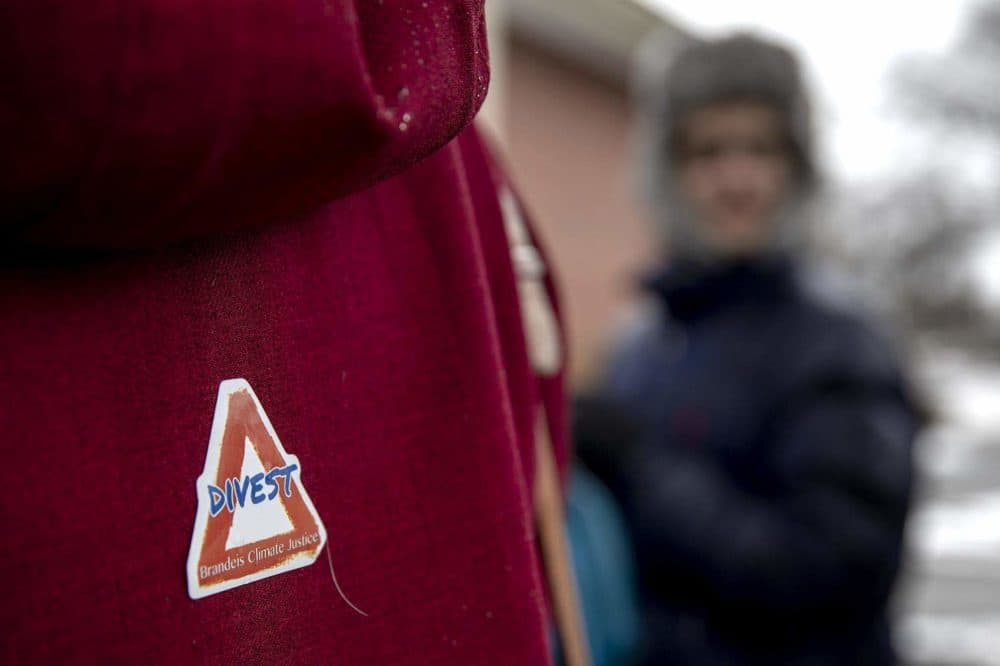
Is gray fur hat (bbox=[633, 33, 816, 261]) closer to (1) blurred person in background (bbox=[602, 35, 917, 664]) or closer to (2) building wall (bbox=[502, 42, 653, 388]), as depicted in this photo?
(1) blurred person in background (bbox=[602, 35, 917, 664])

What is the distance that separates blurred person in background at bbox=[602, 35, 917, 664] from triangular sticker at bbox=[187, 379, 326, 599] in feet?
4.49

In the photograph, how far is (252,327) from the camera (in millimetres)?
533

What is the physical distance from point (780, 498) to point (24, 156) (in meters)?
1.61


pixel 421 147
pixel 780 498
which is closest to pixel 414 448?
pixel 421 147

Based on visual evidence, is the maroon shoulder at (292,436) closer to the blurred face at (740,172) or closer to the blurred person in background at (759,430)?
the blurred person in background at (759,430)

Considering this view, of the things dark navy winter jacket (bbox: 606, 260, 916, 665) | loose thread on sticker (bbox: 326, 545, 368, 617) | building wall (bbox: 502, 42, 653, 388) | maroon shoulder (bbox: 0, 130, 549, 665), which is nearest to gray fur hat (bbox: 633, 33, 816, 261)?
dark navy winter jacket (bbox: 606, 260, 916, 665)

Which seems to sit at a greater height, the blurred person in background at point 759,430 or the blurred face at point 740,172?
the blurred face at point 740,172

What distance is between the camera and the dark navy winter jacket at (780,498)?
5.77 feet

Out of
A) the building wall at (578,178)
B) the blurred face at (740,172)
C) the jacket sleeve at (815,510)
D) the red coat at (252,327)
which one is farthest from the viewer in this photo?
the building wall at (578,178)

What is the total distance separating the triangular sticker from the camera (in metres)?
0.50

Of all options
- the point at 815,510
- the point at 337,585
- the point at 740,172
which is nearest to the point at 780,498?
the point at 815,510

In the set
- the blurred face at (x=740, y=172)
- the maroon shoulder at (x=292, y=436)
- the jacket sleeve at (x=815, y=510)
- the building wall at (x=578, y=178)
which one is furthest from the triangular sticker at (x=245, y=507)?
the building wall at (x=578, y=178)

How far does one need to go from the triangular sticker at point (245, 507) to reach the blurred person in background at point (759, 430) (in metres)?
1.37

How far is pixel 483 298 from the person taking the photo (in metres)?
0.64
